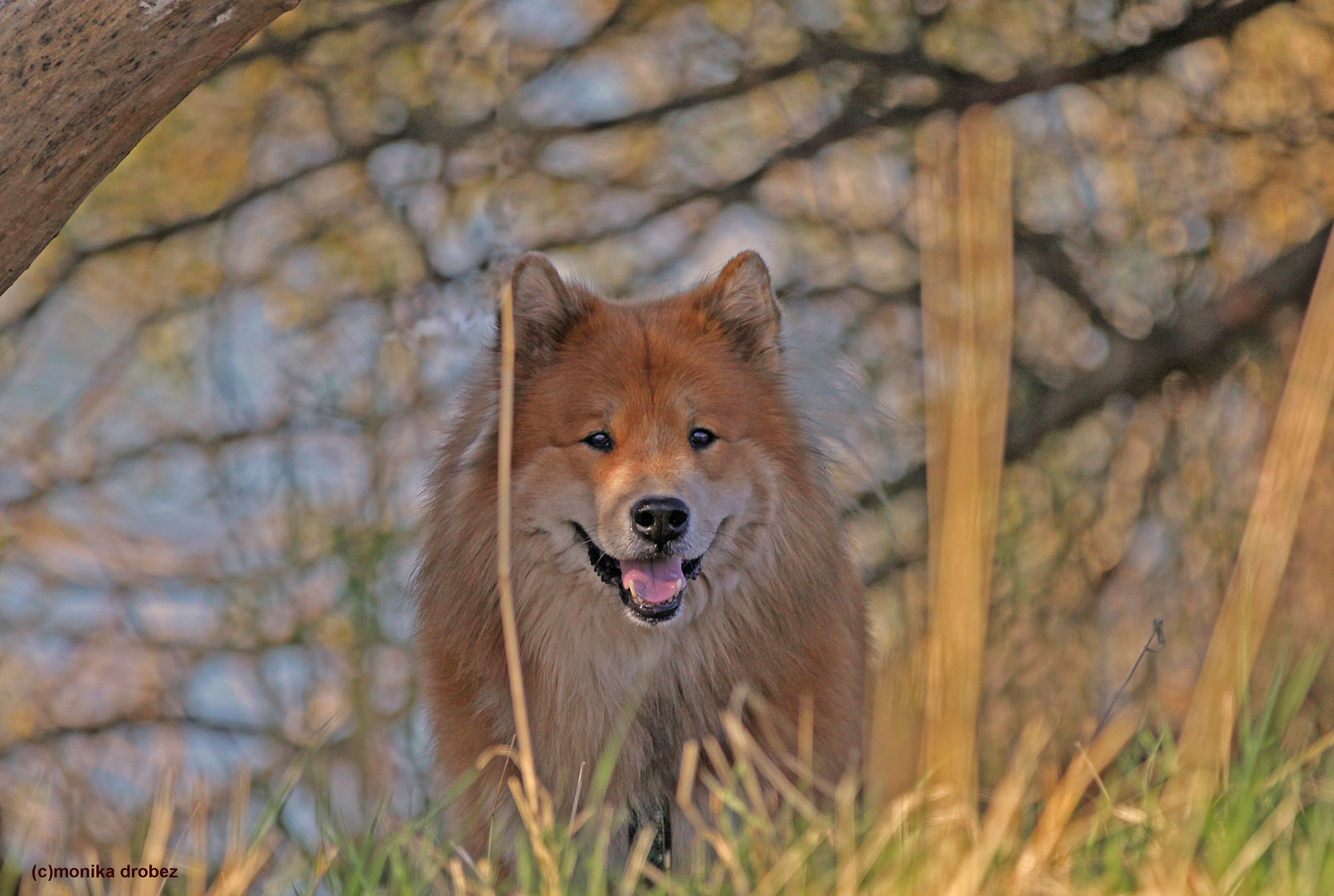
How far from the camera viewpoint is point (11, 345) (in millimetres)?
5203

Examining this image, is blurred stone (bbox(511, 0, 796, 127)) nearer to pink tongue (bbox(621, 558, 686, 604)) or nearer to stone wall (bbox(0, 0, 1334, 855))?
stone wall (bbox(0, 0, 1334, 855))

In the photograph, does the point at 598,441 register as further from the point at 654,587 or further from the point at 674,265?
the point at 674,265

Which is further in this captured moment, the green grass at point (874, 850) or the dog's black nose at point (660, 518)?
the dog's black nose at point (660, 518)

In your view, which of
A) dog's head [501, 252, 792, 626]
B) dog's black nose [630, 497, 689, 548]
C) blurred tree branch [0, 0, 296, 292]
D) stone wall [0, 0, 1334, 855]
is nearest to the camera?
blurred tree branch [0, 0, 296, 292]

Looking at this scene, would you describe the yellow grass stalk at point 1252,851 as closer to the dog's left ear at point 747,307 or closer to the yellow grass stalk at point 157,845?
the yellow grass stalk at point 157,845

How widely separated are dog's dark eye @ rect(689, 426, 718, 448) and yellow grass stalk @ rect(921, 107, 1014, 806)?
130cm

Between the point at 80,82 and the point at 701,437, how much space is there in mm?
1666

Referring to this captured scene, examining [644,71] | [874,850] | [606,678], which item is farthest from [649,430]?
[644,71]

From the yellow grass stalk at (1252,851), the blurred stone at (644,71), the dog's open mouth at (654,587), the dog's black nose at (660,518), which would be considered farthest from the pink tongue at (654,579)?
the blurred stone at (644,71)

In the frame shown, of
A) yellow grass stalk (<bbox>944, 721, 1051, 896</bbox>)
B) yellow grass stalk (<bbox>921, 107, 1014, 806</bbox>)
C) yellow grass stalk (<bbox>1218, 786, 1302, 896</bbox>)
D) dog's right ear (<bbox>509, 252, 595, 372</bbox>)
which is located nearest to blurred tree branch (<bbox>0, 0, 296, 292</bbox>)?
dog's right ear (<bbox>509, 252, 595, 372</bbox>)

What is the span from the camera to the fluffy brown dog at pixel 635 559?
316 centimetres

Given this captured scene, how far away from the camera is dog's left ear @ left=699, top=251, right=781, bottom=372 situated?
11.1 feet

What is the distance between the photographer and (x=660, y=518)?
9.65ft

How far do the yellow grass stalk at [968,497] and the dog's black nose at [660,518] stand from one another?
104 centimetres
